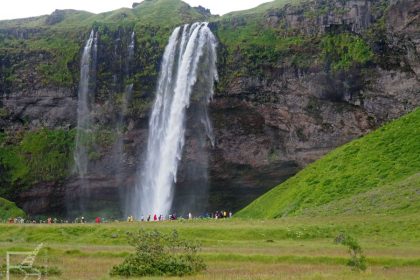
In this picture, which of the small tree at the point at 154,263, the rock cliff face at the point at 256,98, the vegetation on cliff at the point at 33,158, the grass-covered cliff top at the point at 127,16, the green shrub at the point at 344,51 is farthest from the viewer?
the grass-covered cliff top at the point at 127,16

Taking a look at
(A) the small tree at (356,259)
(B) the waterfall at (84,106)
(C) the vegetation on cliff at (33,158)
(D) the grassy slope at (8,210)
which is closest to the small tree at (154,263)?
(A) the small tree at (356,259)

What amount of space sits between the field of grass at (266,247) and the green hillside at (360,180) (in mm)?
4288

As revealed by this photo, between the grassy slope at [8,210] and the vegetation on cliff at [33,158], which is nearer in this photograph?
the grassy slope at [8,210]

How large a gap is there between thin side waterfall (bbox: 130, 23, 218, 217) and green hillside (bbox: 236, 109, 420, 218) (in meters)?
11.5

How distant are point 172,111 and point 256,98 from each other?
9588 mm

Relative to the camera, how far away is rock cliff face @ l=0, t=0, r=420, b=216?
6194 centimetres

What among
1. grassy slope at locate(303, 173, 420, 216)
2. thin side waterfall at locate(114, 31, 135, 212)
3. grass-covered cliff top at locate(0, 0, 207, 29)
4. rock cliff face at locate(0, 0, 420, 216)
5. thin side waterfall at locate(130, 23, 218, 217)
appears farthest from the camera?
grass-covered cliff top at locate(0, 0, 207, 29)

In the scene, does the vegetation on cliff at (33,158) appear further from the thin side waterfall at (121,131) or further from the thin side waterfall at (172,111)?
the thin side waterfall at (172,111)

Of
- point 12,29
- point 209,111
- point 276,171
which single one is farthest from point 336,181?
point 12,29

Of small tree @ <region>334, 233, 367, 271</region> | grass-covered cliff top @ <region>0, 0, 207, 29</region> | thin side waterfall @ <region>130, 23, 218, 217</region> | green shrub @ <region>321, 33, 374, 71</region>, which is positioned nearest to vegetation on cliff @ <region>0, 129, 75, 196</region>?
thin side waterfall @ <region>130, 23, 218, 217</region>

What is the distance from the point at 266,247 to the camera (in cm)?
3111

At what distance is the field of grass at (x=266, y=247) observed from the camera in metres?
22.5

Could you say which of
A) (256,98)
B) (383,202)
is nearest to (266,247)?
(383,202)

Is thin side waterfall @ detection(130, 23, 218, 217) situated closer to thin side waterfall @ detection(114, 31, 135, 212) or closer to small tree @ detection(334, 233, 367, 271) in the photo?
thin side waterfall @ detection(114, 31, 135, 212)
